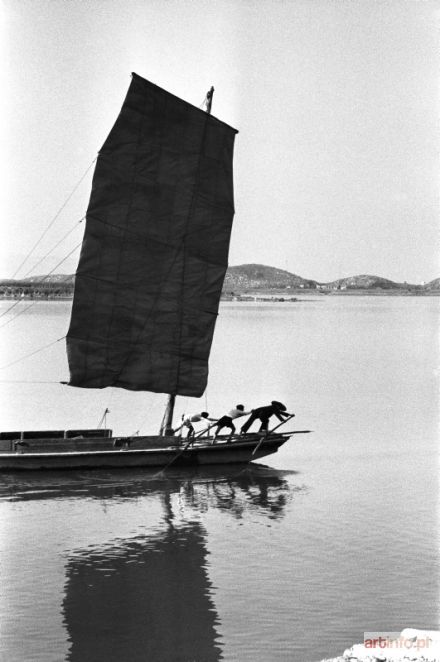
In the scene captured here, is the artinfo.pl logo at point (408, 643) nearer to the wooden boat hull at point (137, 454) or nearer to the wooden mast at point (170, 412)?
the wooden boat hull at point (137, 454)

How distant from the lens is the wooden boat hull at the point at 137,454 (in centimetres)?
2917

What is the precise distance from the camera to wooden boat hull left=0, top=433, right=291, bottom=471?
29172 millimetres

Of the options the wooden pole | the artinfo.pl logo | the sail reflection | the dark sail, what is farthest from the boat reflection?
the wooden pole

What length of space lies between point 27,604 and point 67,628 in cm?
130

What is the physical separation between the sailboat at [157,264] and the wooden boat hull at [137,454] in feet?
0.14

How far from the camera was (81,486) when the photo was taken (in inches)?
1114

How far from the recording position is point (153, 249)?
32250 mm

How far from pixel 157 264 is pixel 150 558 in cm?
1331

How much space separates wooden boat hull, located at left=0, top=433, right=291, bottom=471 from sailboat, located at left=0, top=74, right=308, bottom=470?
0.04 metres

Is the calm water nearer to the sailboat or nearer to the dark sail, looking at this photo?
the sailboat

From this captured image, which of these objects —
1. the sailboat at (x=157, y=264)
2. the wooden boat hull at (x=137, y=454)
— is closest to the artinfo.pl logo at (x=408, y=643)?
the wooden boat hull at (x=137, y=454)

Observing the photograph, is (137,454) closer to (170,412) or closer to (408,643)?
(170,412)

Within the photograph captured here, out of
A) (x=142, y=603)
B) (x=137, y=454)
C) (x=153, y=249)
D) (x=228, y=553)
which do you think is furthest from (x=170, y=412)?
(x=142, y=603)

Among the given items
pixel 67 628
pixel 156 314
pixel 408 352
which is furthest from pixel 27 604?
pixel 408 352
